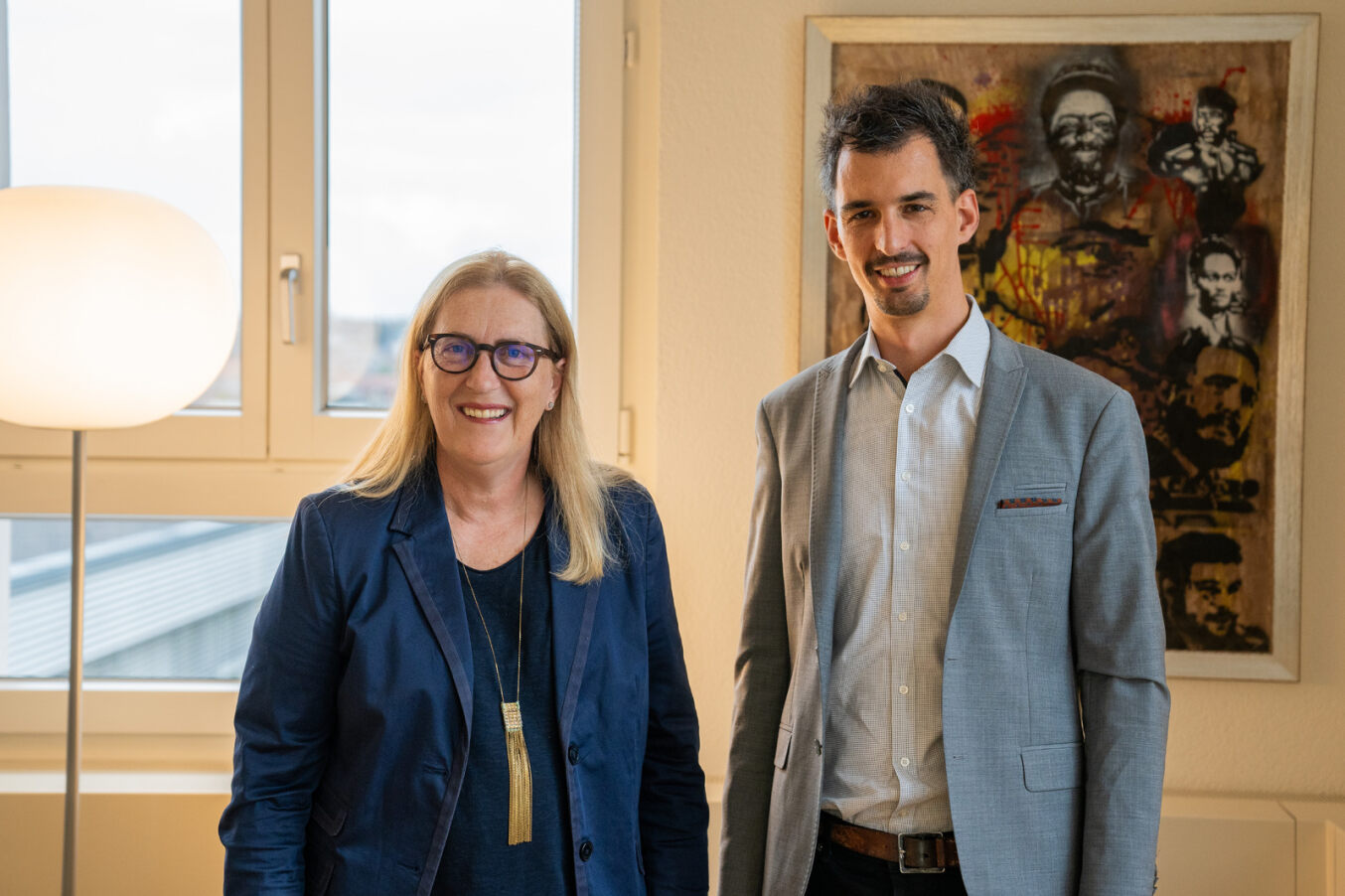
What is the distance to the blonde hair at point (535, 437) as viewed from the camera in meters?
1.50

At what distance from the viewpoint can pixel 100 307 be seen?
1.79m

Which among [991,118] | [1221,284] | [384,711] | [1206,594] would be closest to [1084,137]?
[991,118]

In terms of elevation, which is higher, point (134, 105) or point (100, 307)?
point (134, 105)

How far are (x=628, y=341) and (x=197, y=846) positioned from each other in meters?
1.49

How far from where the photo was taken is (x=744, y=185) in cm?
238

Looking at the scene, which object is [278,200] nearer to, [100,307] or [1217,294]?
[100,307]

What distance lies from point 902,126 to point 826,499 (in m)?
0.53

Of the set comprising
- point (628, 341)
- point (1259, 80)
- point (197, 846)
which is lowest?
point (197, 846)

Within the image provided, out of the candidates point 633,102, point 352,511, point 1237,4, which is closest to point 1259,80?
point 1237,4

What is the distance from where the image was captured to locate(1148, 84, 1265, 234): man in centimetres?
227

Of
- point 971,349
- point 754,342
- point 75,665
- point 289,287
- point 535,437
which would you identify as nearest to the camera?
point 971,349

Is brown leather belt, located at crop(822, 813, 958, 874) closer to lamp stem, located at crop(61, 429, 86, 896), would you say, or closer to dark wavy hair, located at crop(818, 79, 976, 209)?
dark wavy hair, located at crop(818, 79, 976, 209)

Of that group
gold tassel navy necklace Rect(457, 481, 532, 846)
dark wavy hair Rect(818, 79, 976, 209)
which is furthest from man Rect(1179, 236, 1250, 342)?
gold tassel navy necklace Rect(457, 481, 532, 846)

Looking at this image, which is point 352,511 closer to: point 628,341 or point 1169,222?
point 628,341
